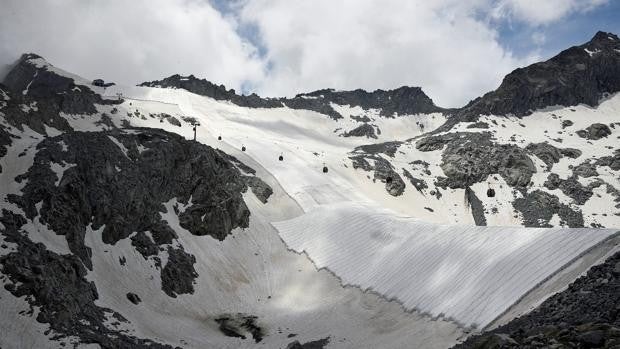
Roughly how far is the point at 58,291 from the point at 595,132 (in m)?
133

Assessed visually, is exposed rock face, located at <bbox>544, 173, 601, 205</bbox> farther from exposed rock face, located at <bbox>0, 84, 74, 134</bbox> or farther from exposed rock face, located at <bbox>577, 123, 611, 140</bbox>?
exposed rock face, located at <bbox>0, 84, 74, 134</bbox>

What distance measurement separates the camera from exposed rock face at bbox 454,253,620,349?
1509 centimetres

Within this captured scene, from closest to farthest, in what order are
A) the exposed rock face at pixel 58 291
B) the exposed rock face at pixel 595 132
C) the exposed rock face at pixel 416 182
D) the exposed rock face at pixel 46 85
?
1. the exposed rock face at pixel 58 291
2. the exposed rock face at pixel 46 85
3. the exposed rock face at pixel 416 182
4. the exposed rock face at pixel 595 132

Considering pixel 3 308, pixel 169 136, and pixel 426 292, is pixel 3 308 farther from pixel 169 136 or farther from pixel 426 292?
pixel 169 136

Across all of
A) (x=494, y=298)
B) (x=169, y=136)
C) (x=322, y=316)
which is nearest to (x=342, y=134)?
(x=169, y=136)

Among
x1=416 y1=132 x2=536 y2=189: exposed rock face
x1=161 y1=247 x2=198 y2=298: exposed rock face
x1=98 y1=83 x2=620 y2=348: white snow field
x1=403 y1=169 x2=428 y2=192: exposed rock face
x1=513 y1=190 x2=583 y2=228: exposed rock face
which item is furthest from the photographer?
x1=416 y1=132 x2=536 y2=189: exposed rock face

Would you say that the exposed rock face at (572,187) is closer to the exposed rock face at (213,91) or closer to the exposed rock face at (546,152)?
the exposed rock face at (546,152)

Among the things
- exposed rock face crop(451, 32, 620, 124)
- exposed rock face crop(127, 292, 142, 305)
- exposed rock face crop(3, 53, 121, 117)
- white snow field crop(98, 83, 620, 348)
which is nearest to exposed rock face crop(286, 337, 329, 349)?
white snow field crop(98, 83, 620, 348)

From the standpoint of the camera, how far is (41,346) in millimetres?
28234

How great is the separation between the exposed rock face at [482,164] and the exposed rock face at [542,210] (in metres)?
6.49

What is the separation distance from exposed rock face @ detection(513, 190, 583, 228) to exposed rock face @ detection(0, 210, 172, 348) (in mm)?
80035

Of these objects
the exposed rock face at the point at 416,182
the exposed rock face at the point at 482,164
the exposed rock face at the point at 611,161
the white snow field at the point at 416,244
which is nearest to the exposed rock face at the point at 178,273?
the white snow field at the point at 416,244

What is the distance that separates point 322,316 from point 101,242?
2207 centimetres

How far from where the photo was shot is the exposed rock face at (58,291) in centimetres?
3116
